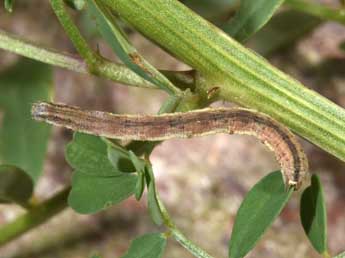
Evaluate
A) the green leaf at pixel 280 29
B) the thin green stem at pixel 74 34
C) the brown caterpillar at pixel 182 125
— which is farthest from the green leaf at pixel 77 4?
the green leaf at pixel 280 29

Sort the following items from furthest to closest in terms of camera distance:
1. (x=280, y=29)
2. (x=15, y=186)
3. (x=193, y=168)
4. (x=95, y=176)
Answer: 1. (x=193, y=168)
2. (x=280, y=29)
3. (x=15, y=186)
4. (x=95, y=176)

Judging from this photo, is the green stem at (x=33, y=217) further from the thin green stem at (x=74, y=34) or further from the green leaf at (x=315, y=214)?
the green leaf at (x=315, y=214)

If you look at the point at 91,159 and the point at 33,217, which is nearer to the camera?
the point at 91,159

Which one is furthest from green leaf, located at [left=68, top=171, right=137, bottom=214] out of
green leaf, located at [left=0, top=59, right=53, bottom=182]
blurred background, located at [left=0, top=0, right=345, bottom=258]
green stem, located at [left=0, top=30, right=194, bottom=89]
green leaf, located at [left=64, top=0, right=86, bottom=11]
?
blurred background, located at [left=0, top=0, right=345, bottom=258]

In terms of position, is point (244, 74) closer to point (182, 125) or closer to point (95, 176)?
point (182, 125)

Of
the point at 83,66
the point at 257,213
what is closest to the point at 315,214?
the point at 257,213

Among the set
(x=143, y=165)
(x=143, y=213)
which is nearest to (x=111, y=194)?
(x=143, y=165)
